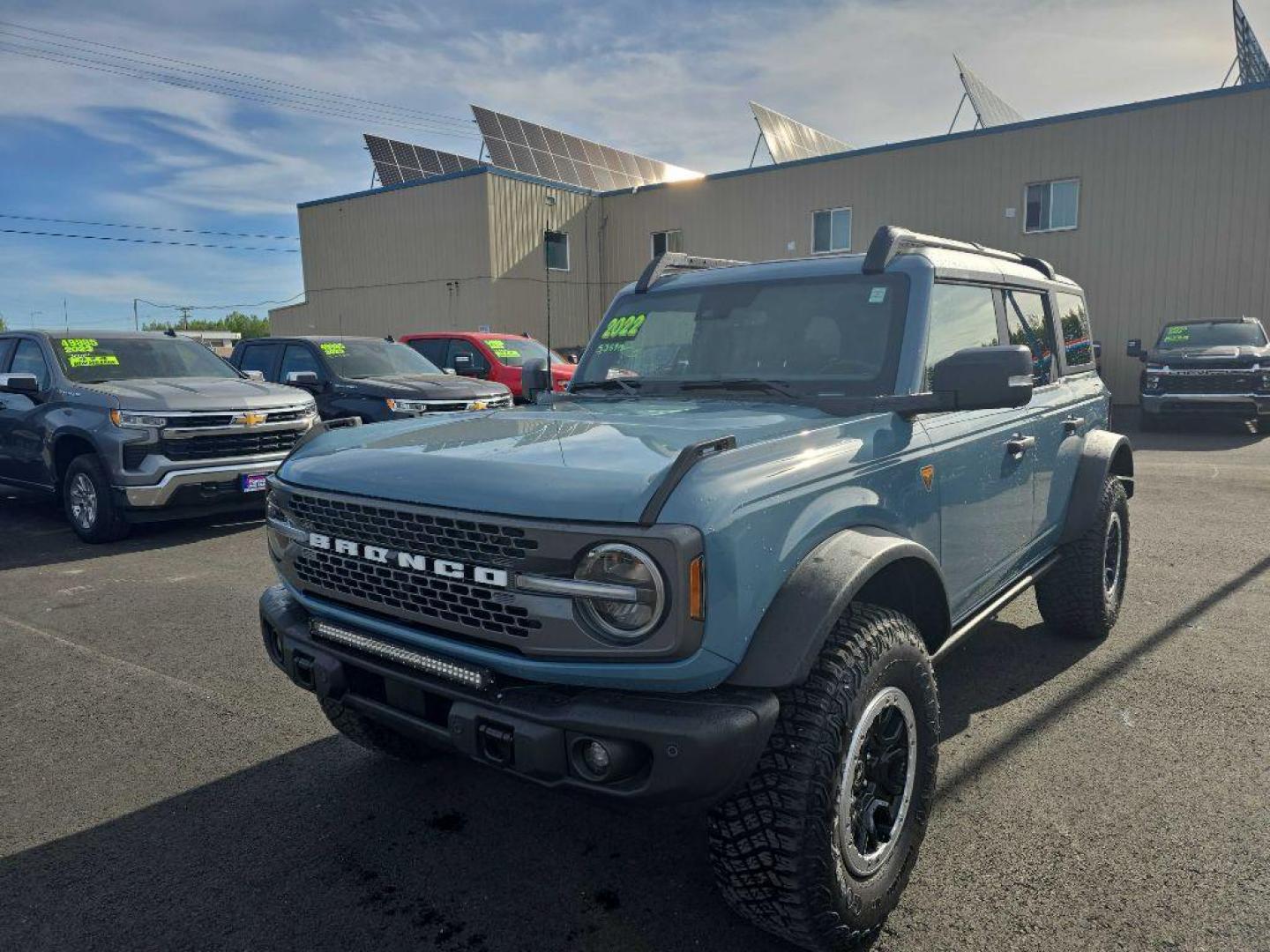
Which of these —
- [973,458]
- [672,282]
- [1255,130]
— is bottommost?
[973,458]

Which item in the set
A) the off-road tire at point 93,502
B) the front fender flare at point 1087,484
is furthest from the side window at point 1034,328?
the off-road tire at point 93,502

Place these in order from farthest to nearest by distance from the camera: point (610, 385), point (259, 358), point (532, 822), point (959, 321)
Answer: point (259, 358), point (610, 385), point (959, 321), point (532, 822)

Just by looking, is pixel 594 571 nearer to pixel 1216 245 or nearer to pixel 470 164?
pixel 1216 245

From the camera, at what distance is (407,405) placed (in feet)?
30.5

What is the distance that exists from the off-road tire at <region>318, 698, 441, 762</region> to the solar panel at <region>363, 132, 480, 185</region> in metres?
24.1

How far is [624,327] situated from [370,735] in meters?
2.02

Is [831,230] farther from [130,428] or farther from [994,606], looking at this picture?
[994,606]

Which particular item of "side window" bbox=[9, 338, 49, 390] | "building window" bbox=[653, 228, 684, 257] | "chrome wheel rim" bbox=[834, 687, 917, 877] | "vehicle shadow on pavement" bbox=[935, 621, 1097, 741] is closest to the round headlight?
"chrome wheel rim" bbox=[834, 687, 917, 877]

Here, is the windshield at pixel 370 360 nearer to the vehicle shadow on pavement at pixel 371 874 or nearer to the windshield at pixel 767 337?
the windshield at pixel 767 337

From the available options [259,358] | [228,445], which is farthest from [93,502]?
[259,358]

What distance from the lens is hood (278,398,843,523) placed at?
2.04m

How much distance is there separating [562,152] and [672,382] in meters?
25.3

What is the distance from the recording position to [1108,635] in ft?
15.1

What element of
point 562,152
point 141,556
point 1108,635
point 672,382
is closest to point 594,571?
point 672,382
